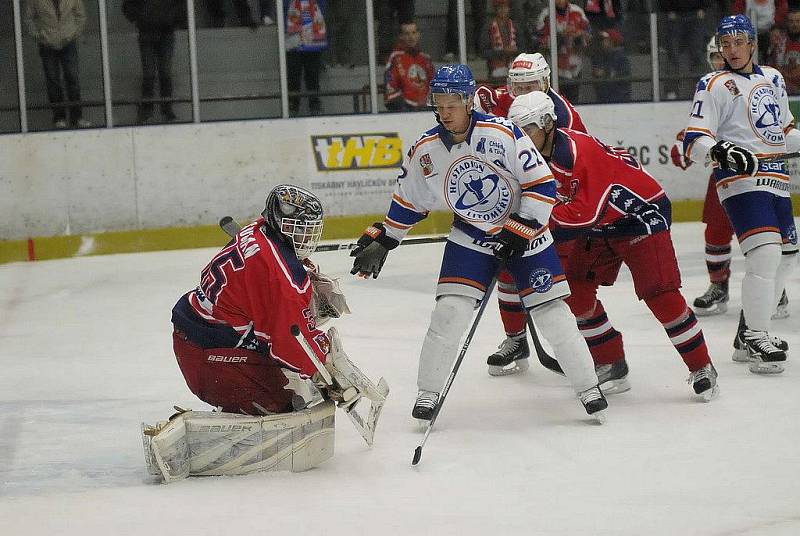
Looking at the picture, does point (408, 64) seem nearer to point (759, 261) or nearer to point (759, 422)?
point (759, 261)

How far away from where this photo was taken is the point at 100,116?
8.91 meters

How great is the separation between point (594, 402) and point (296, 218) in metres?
1.14

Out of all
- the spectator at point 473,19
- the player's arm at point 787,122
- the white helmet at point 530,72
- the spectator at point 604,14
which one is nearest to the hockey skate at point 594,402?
the white helmet at point 530,72

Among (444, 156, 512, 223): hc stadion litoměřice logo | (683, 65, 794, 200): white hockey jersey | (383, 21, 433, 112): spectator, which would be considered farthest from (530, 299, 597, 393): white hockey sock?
(383, 21, 433, 112): spectator

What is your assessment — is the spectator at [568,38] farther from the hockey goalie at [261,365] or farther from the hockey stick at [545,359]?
the hockey goalie at [261,365]

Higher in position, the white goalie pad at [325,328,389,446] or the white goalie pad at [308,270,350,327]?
the white goalie pad at [308,270,350,327]

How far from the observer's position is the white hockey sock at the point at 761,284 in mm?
4441

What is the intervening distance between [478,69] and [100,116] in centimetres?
291

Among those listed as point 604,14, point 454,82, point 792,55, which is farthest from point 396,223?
point 792,55

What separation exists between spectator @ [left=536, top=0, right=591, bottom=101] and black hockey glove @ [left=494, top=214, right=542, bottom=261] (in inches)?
237

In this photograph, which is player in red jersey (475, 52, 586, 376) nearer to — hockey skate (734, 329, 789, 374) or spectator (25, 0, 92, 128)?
hockey skate (734, 329, 789, 374)

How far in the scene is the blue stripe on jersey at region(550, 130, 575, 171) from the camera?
3.91 meters

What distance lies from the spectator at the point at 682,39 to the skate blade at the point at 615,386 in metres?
5.77

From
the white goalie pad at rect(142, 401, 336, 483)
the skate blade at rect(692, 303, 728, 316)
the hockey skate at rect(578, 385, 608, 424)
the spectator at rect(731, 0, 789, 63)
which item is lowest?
the skate blade at rect(692, 303, 728, 316)
